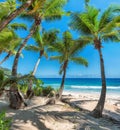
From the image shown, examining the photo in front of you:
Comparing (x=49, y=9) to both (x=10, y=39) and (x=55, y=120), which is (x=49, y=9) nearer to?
(x=10, y=39)

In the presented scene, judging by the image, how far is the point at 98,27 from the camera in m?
19.0

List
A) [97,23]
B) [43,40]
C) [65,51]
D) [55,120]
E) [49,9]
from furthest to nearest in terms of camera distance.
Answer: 1. [43,40]
2. [65,51]
3. [49,9]
4. [97,23]
5. [55,120]

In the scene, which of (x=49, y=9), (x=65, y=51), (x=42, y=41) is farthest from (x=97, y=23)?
(x=42, y=41)

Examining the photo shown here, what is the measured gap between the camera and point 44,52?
29.9 meters

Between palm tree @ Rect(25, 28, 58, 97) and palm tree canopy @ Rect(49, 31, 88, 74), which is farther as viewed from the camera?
palm tree @ Rect(25, 28, 58, 97)

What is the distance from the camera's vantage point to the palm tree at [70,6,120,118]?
18.5 m

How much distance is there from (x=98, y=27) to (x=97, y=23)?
226 millimetres

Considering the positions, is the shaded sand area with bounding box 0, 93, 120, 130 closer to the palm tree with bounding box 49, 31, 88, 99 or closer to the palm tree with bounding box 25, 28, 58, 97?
the palm tree with bounding box 49, 31, 88, 99

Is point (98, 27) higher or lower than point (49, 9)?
lower

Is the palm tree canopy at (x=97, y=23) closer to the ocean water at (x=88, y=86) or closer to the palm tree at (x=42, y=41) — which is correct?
the palm tree at (x=42, y=41)

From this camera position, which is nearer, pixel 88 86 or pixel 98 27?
pixel 98 27

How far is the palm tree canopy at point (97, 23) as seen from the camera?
18.7m

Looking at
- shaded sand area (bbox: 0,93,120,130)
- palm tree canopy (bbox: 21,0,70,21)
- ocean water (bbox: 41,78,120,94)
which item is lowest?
shaded sand area (bbox: 0,93,120,130)

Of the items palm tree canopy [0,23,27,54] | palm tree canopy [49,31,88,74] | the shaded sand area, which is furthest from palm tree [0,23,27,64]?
the shaded sand area
